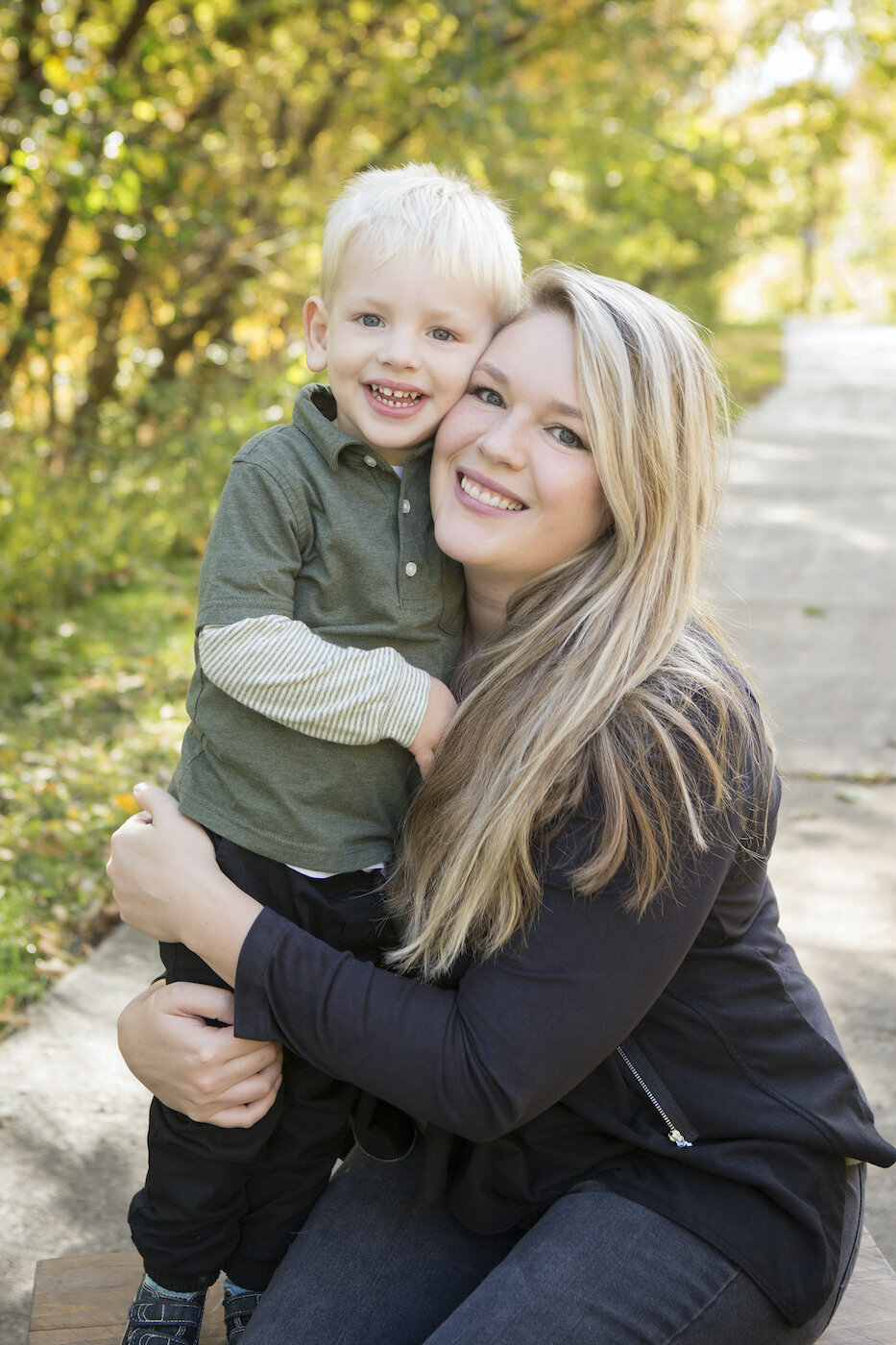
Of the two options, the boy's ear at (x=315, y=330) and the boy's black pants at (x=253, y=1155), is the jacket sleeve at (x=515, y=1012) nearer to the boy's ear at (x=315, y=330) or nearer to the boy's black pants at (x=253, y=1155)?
the boy's black pants at (x=253, y=1155)

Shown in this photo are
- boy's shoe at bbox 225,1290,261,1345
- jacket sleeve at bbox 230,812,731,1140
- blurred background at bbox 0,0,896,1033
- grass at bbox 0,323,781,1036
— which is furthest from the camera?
blurred background at bbox 0,0,896,1033

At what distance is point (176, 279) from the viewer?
7.82 meters

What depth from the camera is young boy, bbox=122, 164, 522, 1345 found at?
6.10 ft

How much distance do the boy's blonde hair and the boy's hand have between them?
0.68 metres

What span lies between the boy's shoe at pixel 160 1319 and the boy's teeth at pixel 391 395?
4.82 ft

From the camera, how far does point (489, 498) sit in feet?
6.31

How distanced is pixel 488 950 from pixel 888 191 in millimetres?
31440

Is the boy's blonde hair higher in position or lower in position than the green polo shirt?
higher

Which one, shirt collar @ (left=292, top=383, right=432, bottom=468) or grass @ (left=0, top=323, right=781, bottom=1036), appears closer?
shirt collar @ (left=292, top=383, right=432, bottom=468)

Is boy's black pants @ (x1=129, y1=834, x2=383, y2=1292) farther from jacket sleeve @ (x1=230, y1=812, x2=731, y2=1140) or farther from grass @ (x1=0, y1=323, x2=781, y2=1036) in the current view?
grass @ (x1=0, y1=323, x2=781, y2=1036)

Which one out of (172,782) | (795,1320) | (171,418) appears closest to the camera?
(795,1320)

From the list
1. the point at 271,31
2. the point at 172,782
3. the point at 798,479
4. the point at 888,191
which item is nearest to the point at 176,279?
the point at 271,31

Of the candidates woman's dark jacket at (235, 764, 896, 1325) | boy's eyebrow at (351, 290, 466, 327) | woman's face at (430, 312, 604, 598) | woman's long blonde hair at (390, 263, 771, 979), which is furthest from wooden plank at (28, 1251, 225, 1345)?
boy's eyebrow at (351, 290, 466, 327)

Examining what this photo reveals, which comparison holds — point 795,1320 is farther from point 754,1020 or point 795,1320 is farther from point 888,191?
point 888,191
